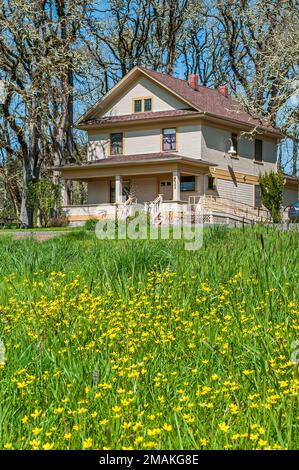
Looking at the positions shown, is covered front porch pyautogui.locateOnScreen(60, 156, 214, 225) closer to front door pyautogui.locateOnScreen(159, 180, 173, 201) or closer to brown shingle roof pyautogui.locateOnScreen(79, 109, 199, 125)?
front door pyautogui.locateOnScreen(159, 180, 173, 201)

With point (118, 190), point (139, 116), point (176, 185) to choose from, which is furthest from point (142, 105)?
point (176, 185)

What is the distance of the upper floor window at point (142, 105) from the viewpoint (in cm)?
4128

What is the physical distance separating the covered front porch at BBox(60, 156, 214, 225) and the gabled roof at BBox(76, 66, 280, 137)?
11.5 feet

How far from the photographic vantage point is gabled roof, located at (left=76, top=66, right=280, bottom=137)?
39.4 metres

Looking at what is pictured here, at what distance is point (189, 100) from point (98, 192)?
850 centimetres

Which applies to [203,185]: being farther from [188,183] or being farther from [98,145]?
[98,145]

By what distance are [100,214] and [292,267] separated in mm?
31019

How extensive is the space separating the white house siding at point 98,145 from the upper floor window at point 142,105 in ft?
8.42

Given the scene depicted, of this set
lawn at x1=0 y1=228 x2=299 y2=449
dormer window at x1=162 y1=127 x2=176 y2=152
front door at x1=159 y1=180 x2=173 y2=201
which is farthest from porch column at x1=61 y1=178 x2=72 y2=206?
lawn at x1=0 y1=228 x2=299 y2=449

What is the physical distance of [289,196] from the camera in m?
49.1

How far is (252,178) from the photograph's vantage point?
43781 millimetres

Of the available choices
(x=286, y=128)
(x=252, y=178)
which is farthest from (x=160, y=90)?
(x=286, y=128)
